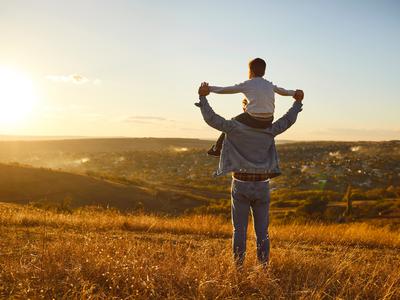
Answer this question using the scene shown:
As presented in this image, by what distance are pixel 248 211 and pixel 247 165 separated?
2.00 feet

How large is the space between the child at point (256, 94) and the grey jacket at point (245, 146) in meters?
0.10

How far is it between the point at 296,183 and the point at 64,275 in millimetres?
56333

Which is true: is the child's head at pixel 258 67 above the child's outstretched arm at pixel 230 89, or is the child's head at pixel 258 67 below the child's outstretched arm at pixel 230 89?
above

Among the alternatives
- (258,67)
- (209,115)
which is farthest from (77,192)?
(258,67)

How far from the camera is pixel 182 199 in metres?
40.5

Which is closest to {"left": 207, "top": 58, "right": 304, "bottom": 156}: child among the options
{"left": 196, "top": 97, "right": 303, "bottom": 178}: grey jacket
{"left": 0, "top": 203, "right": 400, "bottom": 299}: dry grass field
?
{"left": 196, "top": 97, "right": 303, "bottom": 178}: grey jacket

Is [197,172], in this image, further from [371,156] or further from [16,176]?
[16,176]

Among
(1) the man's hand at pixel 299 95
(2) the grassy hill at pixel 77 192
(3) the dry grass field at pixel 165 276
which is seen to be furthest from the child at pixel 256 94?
(2) the grassy hill at pixel 77 192

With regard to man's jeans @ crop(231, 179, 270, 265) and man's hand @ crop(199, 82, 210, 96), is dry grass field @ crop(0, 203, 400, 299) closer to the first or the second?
man's jeans @ crop(231, 179, 270, 265)

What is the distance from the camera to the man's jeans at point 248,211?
5441 millimetres

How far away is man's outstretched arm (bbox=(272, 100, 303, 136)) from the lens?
5.54m

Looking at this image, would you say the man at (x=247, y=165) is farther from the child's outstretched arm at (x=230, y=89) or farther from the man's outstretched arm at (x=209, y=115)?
the child's outstretched arm at (x=230, y=89)

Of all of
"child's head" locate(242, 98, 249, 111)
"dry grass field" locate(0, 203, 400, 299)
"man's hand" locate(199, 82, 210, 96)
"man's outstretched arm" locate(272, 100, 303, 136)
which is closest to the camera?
"dry grass field" locate(0, 203, 400, 299)

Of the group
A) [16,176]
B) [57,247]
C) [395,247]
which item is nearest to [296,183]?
[16,176]
